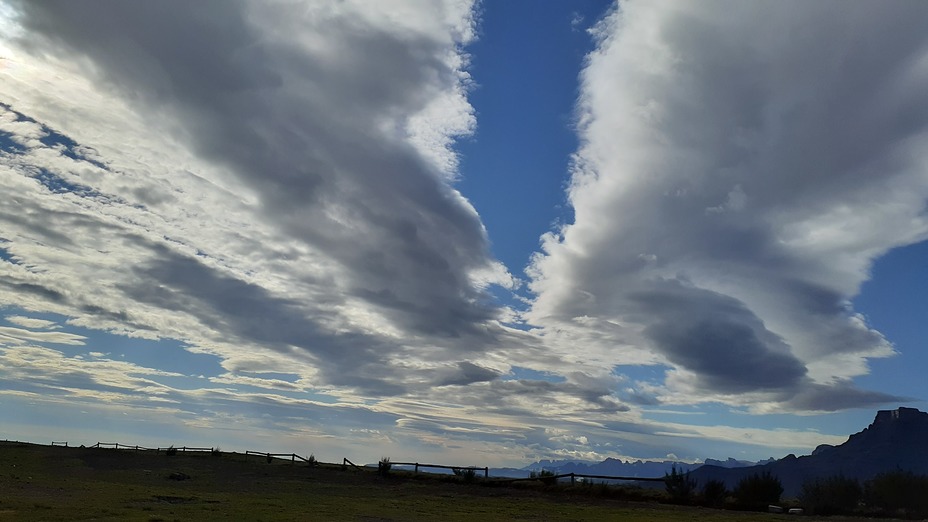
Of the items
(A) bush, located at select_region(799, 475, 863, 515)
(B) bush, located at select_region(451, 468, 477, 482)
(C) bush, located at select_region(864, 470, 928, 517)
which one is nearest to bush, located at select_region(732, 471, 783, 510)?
(A) bush, located at select_region(799, 475, 863, 515)

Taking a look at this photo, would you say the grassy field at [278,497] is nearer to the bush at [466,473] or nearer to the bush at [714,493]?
the bush at [466,473]

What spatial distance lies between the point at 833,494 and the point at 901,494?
145 inches

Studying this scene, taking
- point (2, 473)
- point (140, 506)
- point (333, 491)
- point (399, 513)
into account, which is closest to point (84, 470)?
point (2, 473)

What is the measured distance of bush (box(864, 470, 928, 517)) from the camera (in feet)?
123

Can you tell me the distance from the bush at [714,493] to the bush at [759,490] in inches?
37.8

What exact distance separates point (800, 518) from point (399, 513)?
65.5 feet

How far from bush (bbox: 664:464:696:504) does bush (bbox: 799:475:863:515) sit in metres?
6.66

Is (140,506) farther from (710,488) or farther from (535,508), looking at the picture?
(710,488)

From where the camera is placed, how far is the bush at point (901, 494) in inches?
1473

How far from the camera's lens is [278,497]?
117 feet

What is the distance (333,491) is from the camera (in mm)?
42750

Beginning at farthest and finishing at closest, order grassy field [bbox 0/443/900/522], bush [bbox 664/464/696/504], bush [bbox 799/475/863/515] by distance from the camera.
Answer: bush [bbox 664/464/696/504], bush [bbox 799/475/863/515], grassy field [bbox 0/443/900/522]

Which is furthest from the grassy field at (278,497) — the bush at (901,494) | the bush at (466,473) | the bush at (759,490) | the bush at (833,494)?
the bush at (901,494)

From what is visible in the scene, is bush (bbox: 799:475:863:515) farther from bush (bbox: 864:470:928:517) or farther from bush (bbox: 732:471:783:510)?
bush (bbox: 732:471:783:510)
